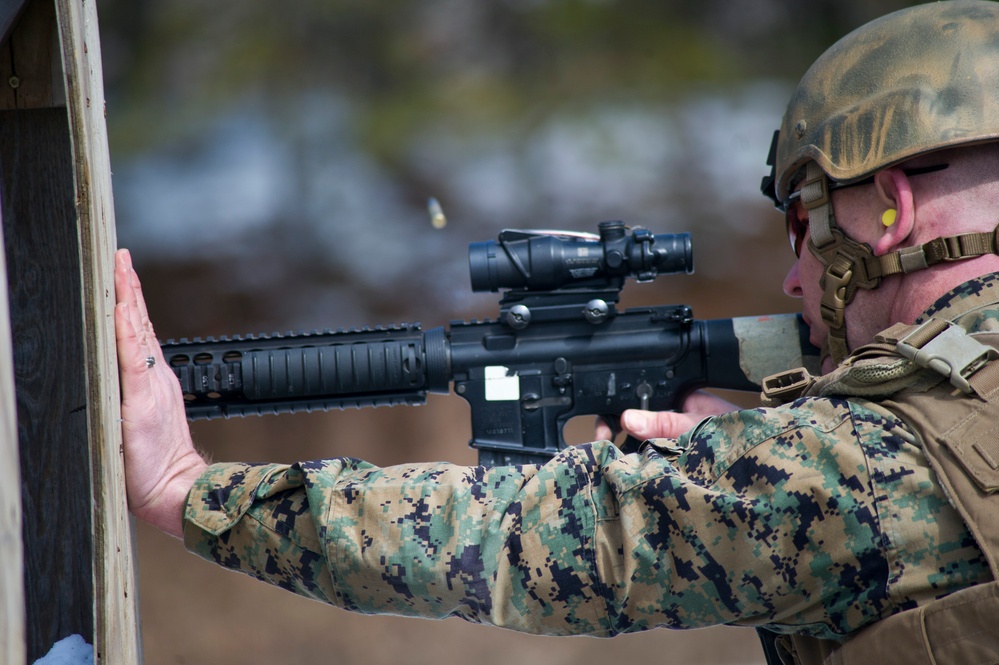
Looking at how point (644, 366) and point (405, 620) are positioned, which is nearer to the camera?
point (644, 366)

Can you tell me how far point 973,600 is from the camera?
1.06 meters

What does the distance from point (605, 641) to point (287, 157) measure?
2.36m

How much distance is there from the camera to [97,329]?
1119 millimetres

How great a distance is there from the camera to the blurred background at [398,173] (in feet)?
12.0

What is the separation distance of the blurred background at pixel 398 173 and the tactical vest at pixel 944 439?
2635mm

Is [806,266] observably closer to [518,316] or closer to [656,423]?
[656,423]

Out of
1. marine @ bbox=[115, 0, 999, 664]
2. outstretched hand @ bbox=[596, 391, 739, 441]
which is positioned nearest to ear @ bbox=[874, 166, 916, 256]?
marine @ bbox=[115, 0, 999, 664]

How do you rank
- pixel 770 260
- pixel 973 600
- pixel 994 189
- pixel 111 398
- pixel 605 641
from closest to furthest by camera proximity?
pixel 973 600, pixel 111 398, pixel 994 189, pixel 605 641, pixel 770 260

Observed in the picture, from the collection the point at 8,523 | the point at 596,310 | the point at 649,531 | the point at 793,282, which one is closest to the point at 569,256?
the point at 596,310

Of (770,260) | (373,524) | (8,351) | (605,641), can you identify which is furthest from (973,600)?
(770,260)

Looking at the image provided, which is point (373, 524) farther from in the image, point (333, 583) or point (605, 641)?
point (605, 641)

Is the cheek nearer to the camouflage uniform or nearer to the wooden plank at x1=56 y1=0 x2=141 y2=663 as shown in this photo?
the camouflage uniform

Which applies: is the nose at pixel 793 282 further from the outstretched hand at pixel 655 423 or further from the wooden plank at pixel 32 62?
the wooden plank at pixel 32 62

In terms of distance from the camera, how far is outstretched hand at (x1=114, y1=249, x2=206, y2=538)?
1293mm
